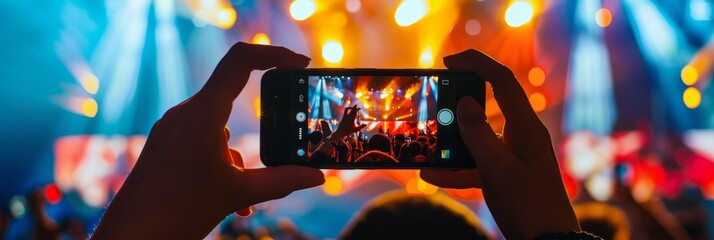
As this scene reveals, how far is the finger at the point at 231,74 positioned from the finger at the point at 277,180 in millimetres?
95

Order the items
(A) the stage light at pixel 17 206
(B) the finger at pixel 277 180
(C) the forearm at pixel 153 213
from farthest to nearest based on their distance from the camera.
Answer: (A) the stage light at pixel 17 206
(B) the finger at pixel 277 180
(C) the forearm at pixel 153 213

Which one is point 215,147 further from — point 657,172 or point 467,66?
A: point 657,172

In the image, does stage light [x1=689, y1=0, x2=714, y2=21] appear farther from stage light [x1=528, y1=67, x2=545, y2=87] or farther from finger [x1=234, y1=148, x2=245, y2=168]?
finger [x1=234, y1=148, x2=245, y2=168]

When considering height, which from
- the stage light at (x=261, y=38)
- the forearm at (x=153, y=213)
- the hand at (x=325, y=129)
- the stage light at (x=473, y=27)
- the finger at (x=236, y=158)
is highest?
the stage light at (x=473, y=27)

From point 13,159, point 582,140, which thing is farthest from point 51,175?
point 582,140

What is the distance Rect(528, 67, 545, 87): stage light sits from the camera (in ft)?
8.98

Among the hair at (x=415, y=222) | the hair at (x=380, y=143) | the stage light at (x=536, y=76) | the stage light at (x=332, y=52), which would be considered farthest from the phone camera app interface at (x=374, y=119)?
the stage light at (x=536, y=76)

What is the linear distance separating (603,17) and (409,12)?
1082mm

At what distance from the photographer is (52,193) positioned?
2625 millimetres

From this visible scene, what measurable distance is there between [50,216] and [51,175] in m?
0.22

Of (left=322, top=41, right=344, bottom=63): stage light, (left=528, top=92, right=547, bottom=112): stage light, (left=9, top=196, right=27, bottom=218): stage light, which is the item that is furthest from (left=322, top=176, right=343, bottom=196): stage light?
(left=9, top=196, right=27, bottom=218): stage light

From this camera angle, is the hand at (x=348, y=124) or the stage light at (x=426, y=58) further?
the stage light at (x=426, y=58)

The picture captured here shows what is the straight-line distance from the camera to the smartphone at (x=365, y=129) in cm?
88

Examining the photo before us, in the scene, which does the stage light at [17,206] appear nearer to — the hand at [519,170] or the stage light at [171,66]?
the stage light at [171,66]
